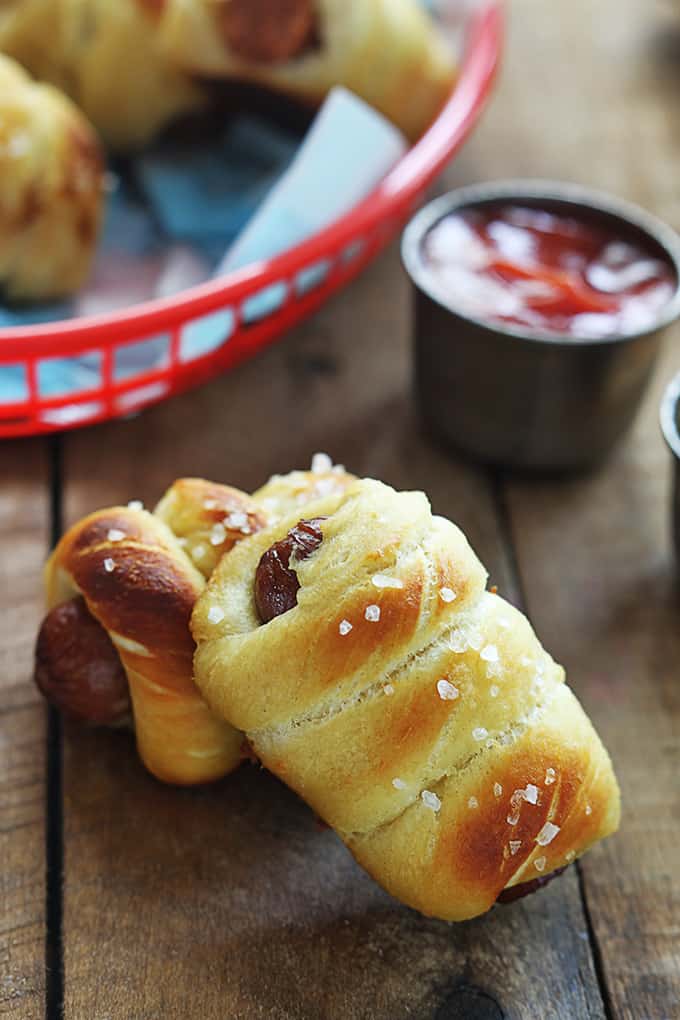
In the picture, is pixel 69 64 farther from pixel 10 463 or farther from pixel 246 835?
pixel 246 835

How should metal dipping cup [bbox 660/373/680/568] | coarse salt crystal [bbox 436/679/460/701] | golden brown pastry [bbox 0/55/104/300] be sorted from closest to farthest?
coarse salt crystal [bbox 436/679/460/701] < metal dipping cup [bbox 660/373/680/568] < golden brown pastry [bbox 0/55/104/300]

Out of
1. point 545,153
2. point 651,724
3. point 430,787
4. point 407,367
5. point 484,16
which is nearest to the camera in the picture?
point 430,787

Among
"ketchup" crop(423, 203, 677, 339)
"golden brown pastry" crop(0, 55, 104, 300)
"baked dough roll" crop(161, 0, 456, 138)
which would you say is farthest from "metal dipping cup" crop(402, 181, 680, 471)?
"golden brown pastry" crop(0, 55, 104, 300)

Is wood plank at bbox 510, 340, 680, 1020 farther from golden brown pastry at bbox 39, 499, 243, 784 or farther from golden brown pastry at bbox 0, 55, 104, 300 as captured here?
golden brown pastry at bbox 0, 55, 104, 300

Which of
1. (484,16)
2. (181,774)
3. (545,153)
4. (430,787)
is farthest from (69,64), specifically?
(430,787)

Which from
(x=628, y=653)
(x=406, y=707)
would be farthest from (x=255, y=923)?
(x=628, y=653)

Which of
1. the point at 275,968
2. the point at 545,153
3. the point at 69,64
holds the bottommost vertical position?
the point at 275,968
